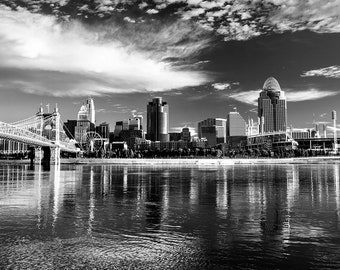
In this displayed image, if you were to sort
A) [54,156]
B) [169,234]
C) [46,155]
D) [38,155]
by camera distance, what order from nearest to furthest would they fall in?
[169,234]
[54,156]
[46,155]
[38,155]

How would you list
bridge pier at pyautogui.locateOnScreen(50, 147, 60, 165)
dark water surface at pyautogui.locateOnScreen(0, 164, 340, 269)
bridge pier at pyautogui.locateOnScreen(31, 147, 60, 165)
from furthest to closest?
bridge pier at pyautogui.locateOnScreen(31, 147, 60, 165) < bridge pier at pyautogui.locateOnScreen(50, 147, 60, 165) < dark water surface at pyautogui.locateOnScreen(0, 164, 340, 269)

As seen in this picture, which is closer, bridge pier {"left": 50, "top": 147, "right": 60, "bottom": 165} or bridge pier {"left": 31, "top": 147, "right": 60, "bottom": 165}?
bridge pier {"left": 50, "top": 147, "right": 60, "bottom": 165}

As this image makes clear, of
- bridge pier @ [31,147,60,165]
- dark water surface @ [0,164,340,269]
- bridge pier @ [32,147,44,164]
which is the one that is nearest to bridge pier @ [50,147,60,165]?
bridge pier @ [31,147,60,165]

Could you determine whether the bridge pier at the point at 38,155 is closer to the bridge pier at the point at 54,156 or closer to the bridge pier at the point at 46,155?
the bridge pier at the point at 46,155

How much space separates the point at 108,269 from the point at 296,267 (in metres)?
8.11

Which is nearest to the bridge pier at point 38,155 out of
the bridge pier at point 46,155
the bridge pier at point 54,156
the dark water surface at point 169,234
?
the bridge pier at point 46,155

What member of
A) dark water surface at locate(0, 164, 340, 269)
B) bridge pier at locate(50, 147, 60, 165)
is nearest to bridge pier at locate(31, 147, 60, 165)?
bridge pier at locate(50, 147, 60, 165)

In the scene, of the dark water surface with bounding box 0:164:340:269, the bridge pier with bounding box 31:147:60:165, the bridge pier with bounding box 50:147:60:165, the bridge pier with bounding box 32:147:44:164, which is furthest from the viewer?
the bridge pier with bounding box 32:147:44:164

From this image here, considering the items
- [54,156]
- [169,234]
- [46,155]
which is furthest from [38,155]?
[169,234]

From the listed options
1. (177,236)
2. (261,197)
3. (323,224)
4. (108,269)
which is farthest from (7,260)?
(261,197)

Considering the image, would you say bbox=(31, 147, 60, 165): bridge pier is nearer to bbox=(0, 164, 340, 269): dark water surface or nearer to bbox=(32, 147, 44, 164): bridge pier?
bbox=(32, 147, 44, 164): bridge pier

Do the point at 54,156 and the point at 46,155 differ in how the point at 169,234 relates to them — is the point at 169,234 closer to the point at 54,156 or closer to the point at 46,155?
the point at 54,156

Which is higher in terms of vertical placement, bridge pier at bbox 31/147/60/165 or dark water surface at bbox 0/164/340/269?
bridge pier at bbox 31/147/60/165

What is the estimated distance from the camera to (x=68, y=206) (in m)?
→ 33.8
